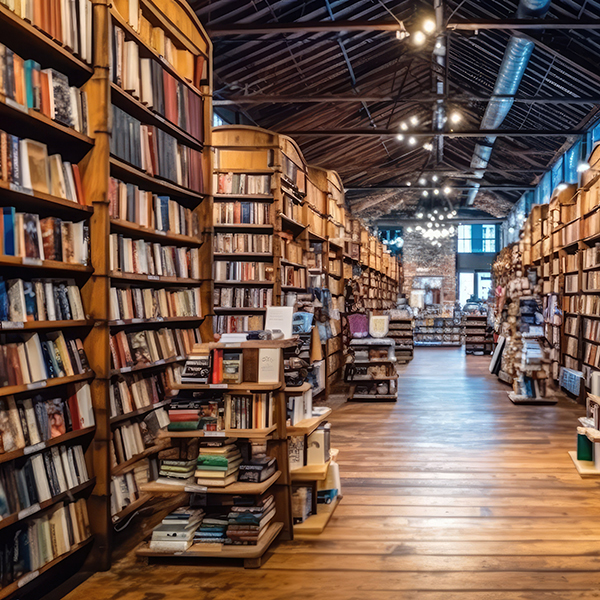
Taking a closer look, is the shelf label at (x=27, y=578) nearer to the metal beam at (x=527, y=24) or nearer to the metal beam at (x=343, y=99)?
the metal beam at (x=527, y=24)

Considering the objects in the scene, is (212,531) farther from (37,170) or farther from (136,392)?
(37,170)

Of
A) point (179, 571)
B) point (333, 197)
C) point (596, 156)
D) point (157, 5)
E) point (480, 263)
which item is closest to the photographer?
point (179, 571)

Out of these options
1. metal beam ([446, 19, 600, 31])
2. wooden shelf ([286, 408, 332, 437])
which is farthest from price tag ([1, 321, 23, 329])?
metal beam ([446, 19, 600, 31])

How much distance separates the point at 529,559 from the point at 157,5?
4.12m

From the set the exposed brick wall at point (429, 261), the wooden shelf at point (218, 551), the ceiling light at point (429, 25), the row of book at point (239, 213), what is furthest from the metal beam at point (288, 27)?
the exposed brick wall at point (429, 261)

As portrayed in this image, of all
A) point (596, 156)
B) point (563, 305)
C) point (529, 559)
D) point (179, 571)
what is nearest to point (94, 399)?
point (179, 571)

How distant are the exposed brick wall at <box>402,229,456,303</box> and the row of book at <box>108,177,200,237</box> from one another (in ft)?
79.0

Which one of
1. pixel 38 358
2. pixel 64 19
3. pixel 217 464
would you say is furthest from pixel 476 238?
pixel 38 358

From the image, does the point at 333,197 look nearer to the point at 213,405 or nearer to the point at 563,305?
the point at 563,305

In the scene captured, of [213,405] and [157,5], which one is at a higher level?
[157,5]

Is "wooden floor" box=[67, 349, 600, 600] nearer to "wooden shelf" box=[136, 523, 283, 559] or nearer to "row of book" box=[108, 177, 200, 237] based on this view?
"wooden shelf" box=[136, 523, 283, 559]

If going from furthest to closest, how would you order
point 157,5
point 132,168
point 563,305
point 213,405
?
point 563,305 → point 157,5 → point 132,168 → point 213,405

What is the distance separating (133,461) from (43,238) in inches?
57.2

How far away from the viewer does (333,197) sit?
33.6 feet
